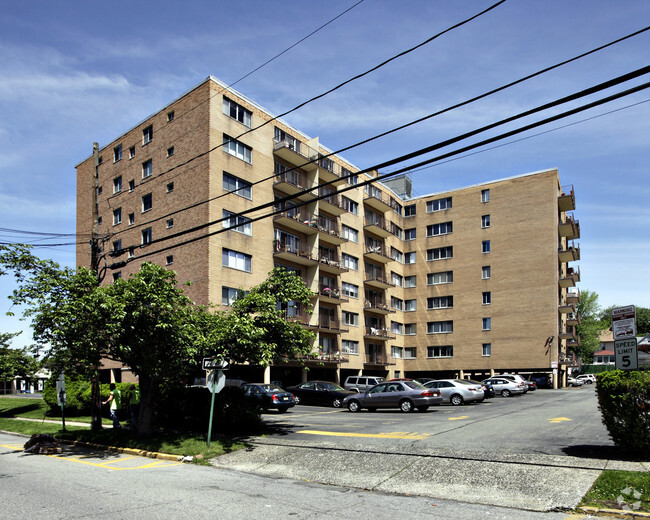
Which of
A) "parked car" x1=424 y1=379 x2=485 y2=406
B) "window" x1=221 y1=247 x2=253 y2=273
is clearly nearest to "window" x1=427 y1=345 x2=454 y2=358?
"parked car" x1=424 y1=379 x2=485 y2=406

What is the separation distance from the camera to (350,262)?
160 ft

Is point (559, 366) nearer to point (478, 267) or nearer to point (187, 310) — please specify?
point (478, 267)

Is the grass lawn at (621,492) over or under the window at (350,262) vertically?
under

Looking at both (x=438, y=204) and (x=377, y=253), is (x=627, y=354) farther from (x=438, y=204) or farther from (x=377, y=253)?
(x=438, y=204)

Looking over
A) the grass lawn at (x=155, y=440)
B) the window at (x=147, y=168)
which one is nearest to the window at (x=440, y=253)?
the window at (x=147, y=168)

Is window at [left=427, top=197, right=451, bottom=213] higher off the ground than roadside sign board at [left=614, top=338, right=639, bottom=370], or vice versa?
window at [left=427, top=197, right=451, bottom=213]

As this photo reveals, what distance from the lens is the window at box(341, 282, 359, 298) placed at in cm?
4709

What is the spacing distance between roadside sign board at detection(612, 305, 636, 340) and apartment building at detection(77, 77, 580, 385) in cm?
2080

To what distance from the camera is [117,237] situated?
4078 cm

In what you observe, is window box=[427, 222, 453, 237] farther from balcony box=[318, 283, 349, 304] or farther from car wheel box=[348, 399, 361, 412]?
car wheel box=[348, 399, 361, 412]

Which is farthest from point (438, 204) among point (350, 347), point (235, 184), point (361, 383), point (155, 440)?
point (155, 440)

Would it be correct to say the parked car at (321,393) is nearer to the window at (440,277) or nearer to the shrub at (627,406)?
the shrub at (627,406)

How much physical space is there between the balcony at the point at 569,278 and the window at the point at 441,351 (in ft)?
39.8

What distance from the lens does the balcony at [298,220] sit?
38719 millimetres
